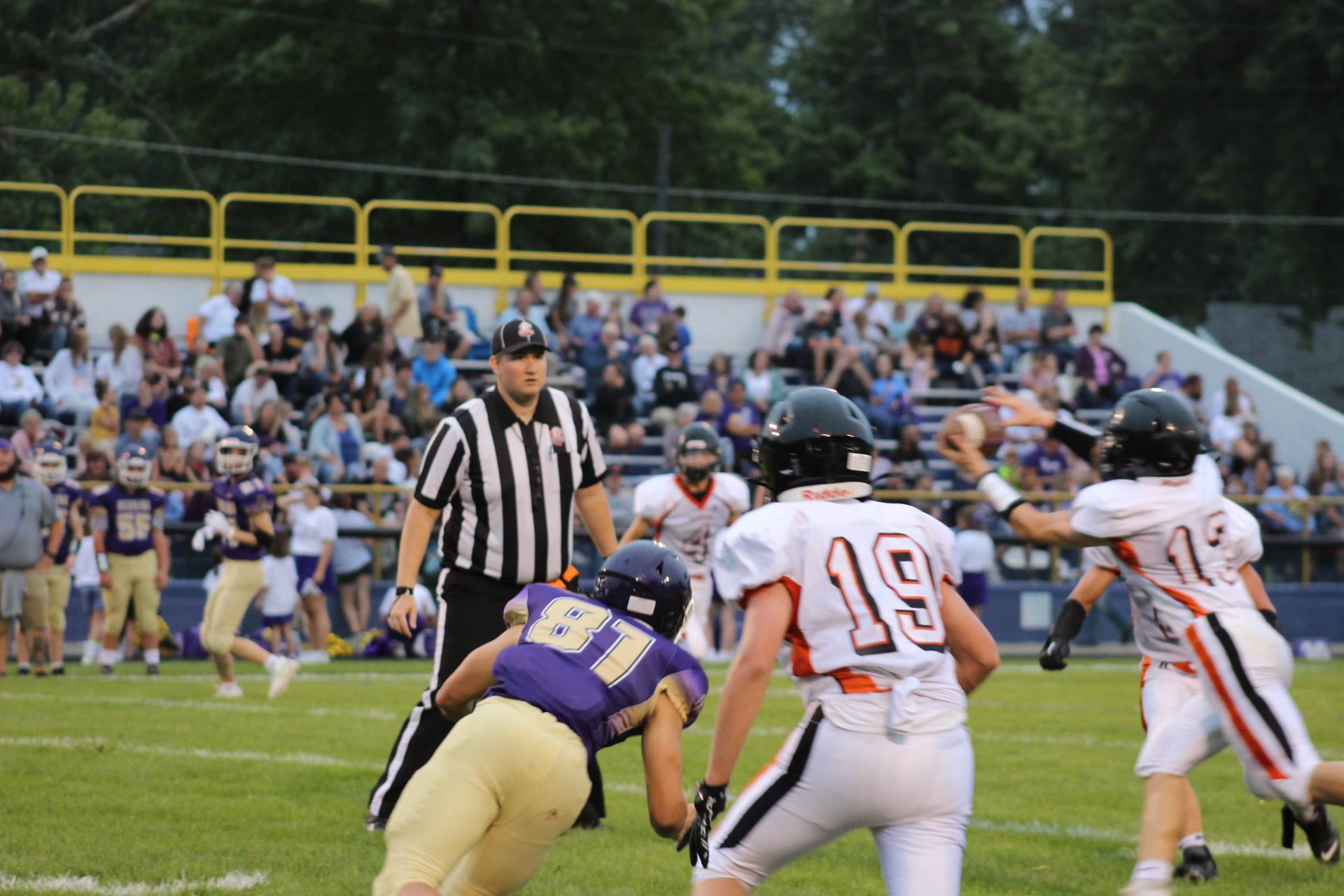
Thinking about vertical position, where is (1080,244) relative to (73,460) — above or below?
above

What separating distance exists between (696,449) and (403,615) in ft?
17.4

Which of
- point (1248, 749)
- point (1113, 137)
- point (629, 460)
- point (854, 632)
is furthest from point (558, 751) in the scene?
point (1113, 137)

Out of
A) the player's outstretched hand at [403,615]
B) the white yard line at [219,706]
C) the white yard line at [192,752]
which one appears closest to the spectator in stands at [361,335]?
the white yard line at [219,706]

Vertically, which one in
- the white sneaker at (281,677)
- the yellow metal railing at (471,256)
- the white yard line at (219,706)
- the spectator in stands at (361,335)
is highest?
the yellow metal railing at (471,256)

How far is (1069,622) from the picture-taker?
6.31 meters

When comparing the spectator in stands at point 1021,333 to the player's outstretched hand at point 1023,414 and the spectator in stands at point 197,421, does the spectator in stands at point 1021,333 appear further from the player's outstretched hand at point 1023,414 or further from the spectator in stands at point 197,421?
the player's outstretched hand at point 1023,414

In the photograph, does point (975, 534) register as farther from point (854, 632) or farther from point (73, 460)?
point (854, 632)

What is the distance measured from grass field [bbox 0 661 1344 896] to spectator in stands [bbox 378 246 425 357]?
26.4 ft

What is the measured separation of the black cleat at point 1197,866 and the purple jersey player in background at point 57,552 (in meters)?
9.39

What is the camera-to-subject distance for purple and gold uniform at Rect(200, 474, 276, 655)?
1082 centimetres

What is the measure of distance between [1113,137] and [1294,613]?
19714mm

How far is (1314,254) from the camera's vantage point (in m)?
31.6

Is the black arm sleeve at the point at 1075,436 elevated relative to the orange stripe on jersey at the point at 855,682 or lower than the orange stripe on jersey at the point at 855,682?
elevated

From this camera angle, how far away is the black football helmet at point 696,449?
1137 cm
